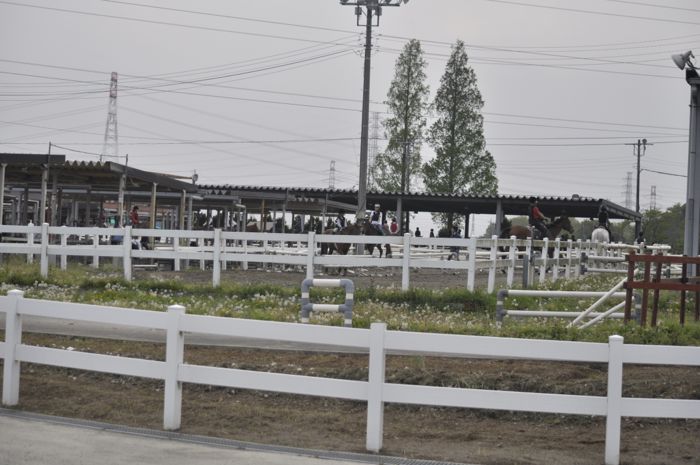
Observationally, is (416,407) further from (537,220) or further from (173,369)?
(537,220)

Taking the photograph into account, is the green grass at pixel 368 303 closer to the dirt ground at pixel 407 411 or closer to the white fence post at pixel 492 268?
the white fence post at pixel 492 268

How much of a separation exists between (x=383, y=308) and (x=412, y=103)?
5382cm

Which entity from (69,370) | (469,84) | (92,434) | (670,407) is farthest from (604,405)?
(469,84)

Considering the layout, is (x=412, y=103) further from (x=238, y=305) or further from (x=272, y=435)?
(x=272, y=435)

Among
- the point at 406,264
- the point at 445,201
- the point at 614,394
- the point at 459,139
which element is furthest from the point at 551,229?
the point at 459,139

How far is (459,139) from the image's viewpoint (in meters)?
66.1

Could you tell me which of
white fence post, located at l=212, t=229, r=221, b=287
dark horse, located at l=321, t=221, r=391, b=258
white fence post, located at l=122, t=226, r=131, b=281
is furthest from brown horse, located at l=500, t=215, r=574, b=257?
white fence post, located at l=122, t=226, r=131, b=281

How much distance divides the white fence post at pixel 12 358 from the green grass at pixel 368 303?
17.5 feet

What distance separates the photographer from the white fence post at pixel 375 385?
25.1 ft

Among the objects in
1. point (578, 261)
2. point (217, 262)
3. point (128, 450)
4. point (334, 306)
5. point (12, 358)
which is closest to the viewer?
point (128, 450)

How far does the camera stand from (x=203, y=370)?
8.22m

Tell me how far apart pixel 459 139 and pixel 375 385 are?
2343 inches

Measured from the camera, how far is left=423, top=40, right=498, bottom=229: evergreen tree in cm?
6538

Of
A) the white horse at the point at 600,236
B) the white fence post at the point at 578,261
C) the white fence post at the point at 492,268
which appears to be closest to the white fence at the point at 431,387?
the white fence post at the point at 492,268
